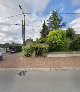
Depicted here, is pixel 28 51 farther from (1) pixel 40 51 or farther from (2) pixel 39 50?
(1) pixel 40 51

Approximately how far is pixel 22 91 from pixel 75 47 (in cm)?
2570

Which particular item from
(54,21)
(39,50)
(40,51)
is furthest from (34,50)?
(54,21)

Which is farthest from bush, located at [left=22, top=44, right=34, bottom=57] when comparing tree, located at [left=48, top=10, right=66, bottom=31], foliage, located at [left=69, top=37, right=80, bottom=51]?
tree, located at [left=48, top=10, right=66, bottom=31]

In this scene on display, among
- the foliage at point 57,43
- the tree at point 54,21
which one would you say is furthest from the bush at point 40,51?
the tree at point 54,21

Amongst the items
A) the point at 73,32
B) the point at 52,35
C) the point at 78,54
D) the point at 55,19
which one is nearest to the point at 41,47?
the point at 78,54

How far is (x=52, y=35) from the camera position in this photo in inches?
1500

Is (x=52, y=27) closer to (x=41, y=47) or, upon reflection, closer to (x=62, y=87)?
(x=41, y=47)

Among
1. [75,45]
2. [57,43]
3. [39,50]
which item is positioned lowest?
[39,50]

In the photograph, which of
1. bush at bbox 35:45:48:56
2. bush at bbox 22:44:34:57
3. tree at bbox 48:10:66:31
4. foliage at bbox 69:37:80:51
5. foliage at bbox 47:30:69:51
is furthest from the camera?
tree at bbox 48:10:66:31

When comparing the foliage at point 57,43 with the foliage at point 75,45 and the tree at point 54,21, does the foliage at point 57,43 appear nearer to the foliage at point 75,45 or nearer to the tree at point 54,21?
the foliage at point 75,45

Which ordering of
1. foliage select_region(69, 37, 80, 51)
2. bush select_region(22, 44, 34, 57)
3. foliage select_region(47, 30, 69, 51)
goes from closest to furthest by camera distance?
bush select_region(22, 44, 34, 57) → foliage select_region(69, 37, 80, 51) → foliage select_region(47, 30, 69, 51)

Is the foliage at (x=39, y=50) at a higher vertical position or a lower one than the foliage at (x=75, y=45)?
lower

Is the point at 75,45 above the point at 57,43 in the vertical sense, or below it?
below

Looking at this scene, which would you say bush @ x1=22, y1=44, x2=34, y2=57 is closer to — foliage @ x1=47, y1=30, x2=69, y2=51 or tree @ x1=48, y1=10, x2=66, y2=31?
foliage @ x1=47, y1=30, x2=69, y2=51
